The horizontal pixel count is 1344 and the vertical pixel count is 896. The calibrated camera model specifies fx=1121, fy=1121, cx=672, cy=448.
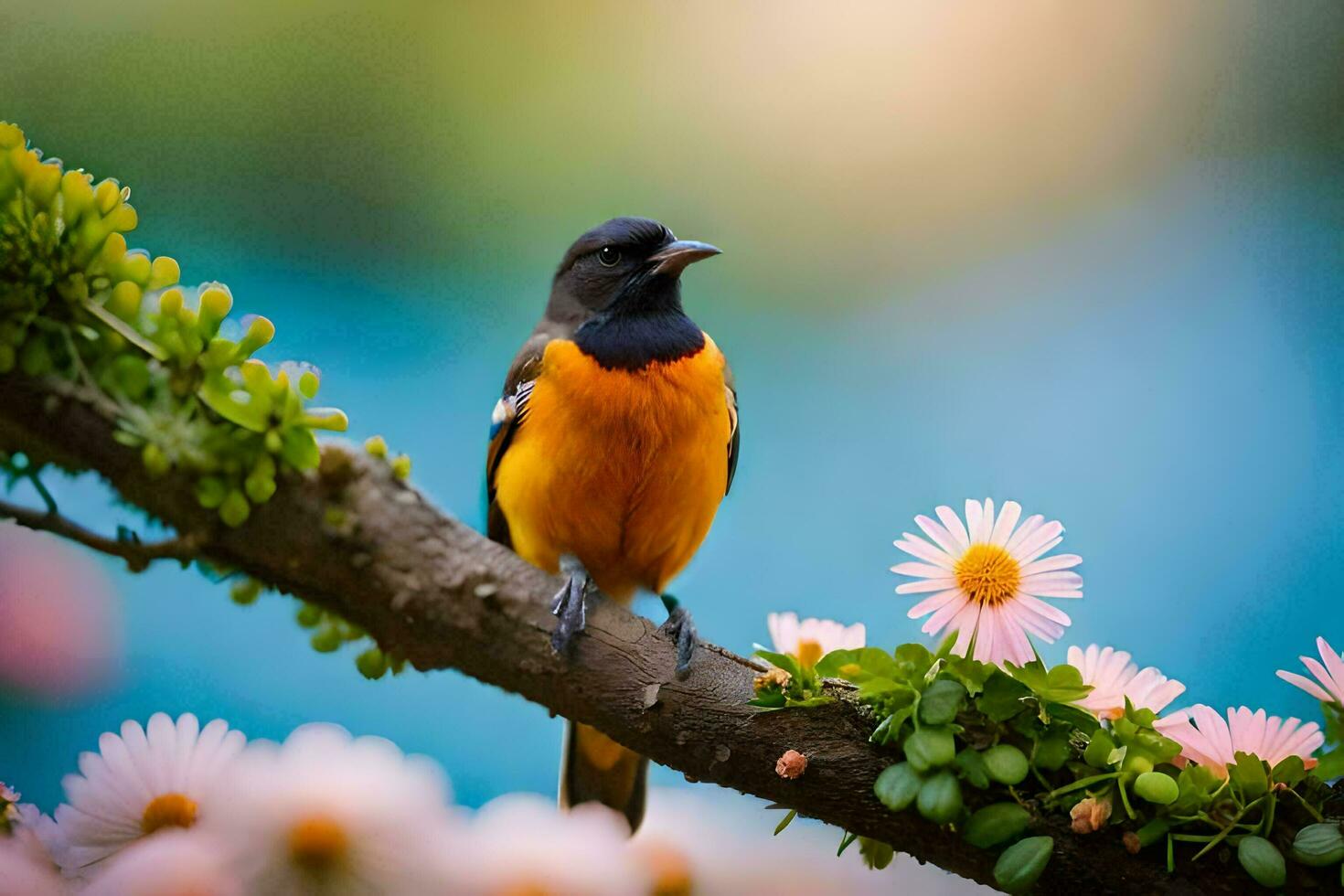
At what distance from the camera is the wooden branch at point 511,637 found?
1.00 meters

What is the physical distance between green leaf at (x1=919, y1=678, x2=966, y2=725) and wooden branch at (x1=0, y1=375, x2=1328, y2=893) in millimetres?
65

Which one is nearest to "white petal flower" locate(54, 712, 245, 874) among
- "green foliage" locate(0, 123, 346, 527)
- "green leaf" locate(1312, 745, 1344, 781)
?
"green foliage" locate(0, 123, 346, 527)

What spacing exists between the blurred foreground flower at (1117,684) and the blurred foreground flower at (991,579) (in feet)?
0.37

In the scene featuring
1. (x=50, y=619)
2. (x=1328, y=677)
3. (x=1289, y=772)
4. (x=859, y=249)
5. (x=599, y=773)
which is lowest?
(x=50, y=619)

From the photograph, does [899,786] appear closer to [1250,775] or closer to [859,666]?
[859,666]

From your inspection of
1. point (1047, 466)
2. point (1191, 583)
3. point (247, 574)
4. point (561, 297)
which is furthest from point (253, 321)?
point (1191, 583)

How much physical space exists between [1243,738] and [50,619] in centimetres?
124

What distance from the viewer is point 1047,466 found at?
149 cm

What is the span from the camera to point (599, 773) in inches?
54.5

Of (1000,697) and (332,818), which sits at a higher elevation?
(1000,697)

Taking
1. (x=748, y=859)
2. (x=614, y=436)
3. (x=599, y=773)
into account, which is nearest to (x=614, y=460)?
(x=614, y=436)

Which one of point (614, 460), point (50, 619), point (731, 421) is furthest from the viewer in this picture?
point (731, 421)

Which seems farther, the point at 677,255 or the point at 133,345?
the point at 677,255

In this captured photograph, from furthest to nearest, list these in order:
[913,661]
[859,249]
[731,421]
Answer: [859,249]
[731,421]
[913,661]
